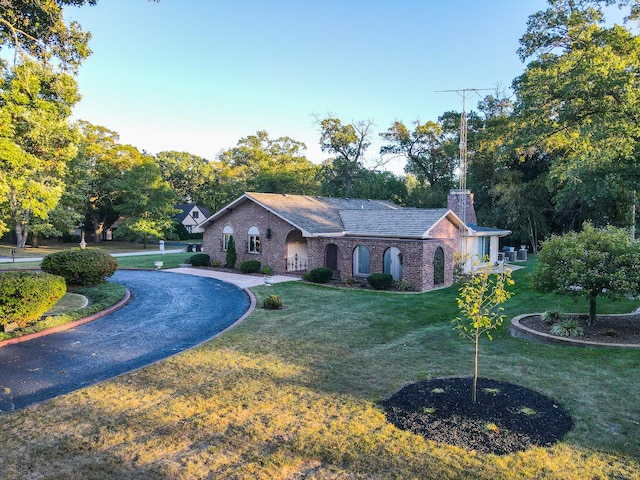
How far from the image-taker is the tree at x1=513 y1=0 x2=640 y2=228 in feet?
48.5

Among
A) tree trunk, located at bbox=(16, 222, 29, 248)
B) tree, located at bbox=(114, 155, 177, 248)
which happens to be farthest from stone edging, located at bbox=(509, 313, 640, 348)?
tree trunk, located at bbox=(16, 222, 29, 248)

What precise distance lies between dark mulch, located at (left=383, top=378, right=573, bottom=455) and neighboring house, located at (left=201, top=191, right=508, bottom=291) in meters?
11.7

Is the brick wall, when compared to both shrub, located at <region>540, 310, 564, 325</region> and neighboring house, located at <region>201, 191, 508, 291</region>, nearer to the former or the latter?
neighboring house, located at <region>201, 191, 508, 291</region>

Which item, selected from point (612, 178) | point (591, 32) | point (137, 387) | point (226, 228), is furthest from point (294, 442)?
point (226, 228)

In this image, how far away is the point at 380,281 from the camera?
18.8 metres

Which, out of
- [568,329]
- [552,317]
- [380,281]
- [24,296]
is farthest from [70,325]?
[552,317]

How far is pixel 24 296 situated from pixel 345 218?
1739 cm

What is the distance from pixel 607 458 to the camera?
503 cm

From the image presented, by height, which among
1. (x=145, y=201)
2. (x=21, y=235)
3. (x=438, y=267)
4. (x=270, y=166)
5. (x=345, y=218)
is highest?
(x=270, y=166)

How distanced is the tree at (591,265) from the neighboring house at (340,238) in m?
7.79

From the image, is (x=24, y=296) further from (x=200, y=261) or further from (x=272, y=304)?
(x=200, y=261)

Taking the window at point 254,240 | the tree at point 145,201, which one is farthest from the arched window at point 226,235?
the tree at point 145,201

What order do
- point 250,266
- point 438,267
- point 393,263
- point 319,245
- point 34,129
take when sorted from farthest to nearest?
point 250,266 → point 319,245 → point 393,263 → point 438,267 → point 34,129

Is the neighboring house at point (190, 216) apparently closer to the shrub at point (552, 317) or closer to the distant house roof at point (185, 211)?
the distant house roof at point (185, 211)
